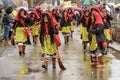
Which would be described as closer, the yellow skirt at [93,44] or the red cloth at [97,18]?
the red cloth at [97,18]

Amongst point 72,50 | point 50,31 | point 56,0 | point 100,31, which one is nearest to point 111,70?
point 100,31

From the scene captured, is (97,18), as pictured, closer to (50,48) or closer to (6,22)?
(50,48)

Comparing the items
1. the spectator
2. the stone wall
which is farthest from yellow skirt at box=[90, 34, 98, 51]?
the stone wall

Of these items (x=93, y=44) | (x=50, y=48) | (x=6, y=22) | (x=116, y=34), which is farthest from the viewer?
(x=116, y=34)

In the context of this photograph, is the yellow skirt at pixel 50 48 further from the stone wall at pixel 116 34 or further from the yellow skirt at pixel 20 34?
the stone wall at pixel 116 34

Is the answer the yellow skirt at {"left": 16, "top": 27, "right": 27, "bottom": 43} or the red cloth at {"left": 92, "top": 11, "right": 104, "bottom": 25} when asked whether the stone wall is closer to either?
the yellow skirt at {"left": 16, "top": 27, "right": 27, "bottom": 43}

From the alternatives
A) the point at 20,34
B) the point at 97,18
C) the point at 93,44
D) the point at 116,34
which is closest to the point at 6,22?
Answer: the point at 20,34

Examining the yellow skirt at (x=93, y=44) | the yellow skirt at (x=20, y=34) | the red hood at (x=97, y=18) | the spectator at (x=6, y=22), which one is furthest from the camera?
the spectator at (x=6, y=22)

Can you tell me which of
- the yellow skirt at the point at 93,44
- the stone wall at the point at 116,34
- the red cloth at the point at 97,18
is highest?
the red cloth at the point at 97,18

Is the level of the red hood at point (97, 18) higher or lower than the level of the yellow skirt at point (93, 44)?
higher

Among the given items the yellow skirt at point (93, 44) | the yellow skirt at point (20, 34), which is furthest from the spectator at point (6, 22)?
the yellow skirt at point (93, 44)

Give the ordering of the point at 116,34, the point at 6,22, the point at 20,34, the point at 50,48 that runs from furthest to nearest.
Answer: the point at 116,34
the point at 6,22
the point at 20,34
the point at 50,48

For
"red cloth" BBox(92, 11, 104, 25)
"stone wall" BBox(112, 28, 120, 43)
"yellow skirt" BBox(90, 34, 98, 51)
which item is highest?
"red cloth" BBox(92, 11, 104, 25)

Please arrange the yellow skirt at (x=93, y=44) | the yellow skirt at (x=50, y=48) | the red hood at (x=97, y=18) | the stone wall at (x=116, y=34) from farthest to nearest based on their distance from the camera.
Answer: the stone wall at (x=116, y=34)
the yellow skirt at (x=93, y=44)
the red hood at (x=97, y=18)
the yellow skirt at (x=50, y=48)
